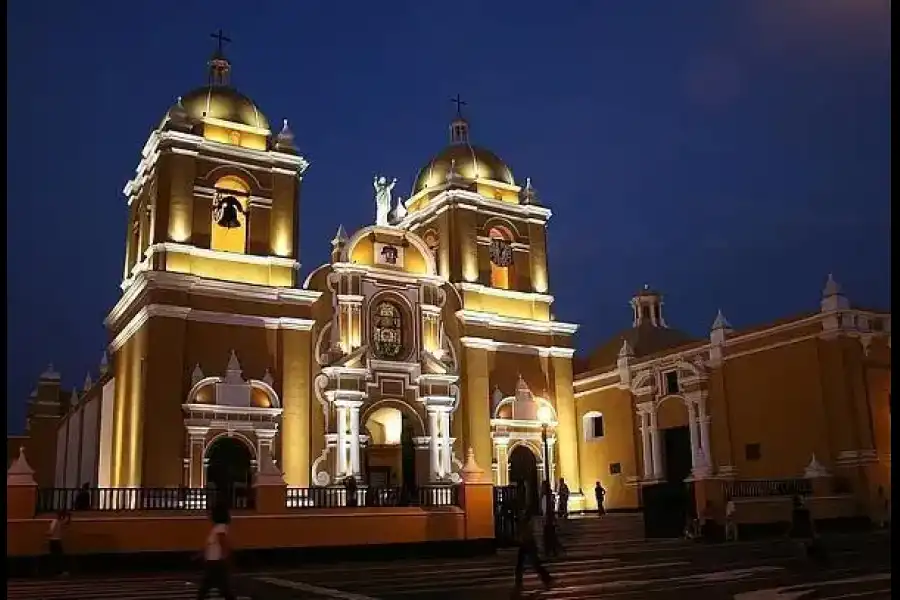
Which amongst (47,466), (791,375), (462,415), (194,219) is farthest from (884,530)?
(47,466)

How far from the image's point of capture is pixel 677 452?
30.1 m

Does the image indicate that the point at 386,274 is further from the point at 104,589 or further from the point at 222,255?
the point at 104,589

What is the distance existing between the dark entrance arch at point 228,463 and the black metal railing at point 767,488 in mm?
12355

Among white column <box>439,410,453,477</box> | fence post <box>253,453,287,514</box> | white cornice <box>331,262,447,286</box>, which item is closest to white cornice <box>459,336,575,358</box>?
white cornice <box>331,262,447,286</box>

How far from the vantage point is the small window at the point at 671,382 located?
1182 inches

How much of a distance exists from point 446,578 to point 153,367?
12.7 m

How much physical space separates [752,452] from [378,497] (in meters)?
12.7

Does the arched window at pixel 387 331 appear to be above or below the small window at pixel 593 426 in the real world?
above

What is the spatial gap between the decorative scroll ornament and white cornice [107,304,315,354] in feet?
26.5

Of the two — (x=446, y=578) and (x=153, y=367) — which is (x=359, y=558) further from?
(x=153, y=367)

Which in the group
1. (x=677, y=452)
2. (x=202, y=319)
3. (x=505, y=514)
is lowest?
(x=505, y=514)

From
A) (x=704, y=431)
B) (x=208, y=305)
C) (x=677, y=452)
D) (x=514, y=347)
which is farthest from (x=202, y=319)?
(x=677, y=452)

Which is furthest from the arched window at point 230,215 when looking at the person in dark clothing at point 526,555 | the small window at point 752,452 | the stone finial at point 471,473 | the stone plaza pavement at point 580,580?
the person in dark clothing at point 526,555

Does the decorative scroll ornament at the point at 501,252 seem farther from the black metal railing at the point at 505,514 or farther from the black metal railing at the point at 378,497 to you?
the black metal railing at the point at 378,497
